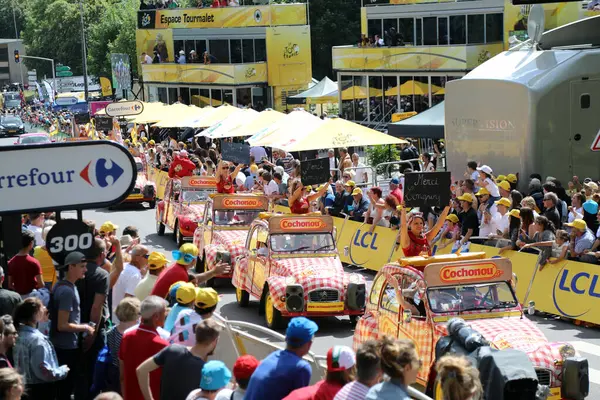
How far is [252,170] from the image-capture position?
27875mm

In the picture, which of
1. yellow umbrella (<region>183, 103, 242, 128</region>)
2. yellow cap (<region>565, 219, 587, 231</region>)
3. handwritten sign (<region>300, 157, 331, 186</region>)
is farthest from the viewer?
yellow umbrella (<region>183, 103, 242, 128</region>)

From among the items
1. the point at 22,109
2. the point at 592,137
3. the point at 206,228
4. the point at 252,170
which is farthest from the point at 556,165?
the point at 22,109

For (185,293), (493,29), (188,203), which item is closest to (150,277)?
(185,293)

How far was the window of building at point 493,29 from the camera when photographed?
141 feet

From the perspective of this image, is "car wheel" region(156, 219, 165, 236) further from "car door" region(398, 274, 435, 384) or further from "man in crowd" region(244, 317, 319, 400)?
"man in crowd" region(244, 317, 319, 400)

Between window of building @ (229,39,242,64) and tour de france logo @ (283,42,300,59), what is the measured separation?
2418mm

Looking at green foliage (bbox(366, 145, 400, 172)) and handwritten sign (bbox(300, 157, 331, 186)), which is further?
green foliage (bbox(366, 145, 400, 172))

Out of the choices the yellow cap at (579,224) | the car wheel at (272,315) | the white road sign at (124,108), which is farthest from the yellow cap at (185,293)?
the white road sign at (124,108)

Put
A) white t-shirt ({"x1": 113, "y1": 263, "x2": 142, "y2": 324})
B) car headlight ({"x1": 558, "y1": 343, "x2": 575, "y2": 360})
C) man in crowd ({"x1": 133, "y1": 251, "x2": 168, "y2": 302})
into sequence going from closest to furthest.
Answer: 1. car headlight ({"x1": 558, "y1": 343, "x2": 575, "y2": 360})
2. man in crowd ({"x1": 133, "y1": 251, "x2": 168, "y2": 302})
3. white t-shirt ({"x1": 113, "y1": 263, "x2": 142, "y2": 324})

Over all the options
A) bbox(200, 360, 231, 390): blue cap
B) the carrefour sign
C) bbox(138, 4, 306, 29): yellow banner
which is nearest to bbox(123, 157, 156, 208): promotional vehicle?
the carrefour sign

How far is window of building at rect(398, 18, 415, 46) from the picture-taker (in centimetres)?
4603

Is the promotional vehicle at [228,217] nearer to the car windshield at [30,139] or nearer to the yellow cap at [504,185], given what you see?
the yellow cap at [504,185]

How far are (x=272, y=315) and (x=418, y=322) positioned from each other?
14.1 feet

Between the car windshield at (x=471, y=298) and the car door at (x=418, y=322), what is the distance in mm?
145
